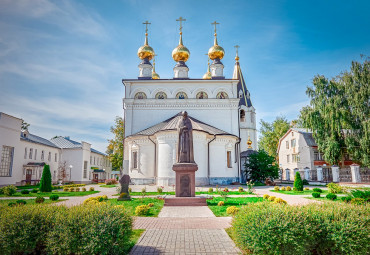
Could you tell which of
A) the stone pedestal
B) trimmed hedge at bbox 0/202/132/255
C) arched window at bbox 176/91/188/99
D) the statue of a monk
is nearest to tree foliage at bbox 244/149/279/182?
arched window at bbox 176/91/188/99

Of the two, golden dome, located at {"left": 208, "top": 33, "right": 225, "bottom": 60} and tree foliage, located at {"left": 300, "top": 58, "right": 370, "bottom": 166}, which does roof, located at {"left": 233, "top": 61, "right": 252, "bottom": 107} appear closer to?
golden dome, located at {"left": 208, "top": 33, "right": 225, "bottom": 60}

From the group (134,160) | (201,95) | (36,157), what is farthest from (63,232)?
(36,157)

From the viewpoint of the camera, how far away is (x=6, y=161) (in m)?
25.2

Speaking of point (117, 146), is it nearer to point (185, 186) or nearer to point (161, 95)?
point (161, 95)

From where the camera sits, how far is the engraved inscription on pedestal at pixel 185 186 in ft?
39.6

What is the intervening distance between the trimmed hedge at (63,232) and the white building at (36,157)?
2422 cm

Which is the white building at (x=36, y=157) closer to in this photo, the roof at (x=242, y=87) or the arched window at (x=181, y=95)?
the arched window at (x=181, y=95)

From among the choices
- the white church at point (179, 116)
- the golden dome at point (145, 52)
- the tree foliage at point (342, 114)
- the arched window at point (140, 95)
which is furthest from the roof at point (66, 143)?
the tree foliage at point (342, 114)

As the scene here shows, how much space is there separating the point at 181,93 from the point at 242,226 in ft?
86.7

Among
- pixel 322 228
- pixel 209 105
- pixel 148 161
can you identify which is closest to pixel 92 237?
pixel 322 228

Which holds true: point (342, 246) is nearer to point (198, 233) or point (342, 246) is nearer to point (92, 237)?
point (198, 233)

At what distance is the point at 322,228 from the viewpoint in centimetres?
478

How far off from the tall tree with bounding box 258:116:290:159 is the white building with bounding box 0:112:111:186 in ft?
115

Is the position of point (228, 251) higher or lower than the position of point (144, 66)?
lower
